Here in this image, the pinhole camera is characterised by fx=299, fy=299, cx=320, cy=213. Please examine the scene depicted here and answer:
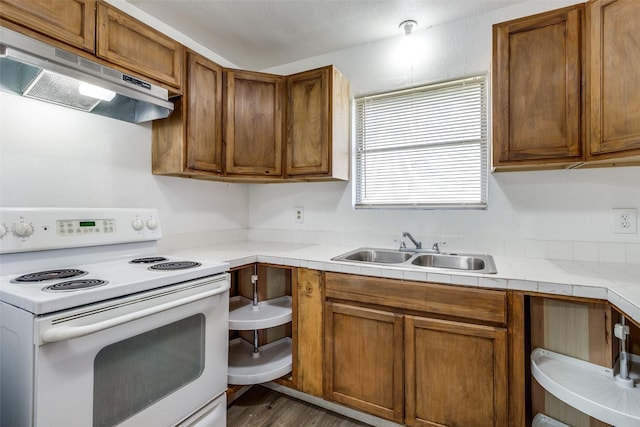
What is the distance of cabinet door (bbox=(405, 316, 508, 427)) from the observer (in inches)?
51.8

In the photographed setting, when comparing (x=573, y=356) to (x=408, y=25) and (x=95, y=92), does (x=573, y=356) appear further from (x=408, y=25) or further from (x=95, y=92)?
(x=95, y=92)

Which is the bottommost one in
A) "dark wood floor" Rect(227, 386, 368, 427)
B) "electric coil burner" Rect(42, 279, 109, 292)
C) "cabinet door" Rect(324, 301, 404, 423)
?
"dark wood floor" Rect(227, 386, 368, 427)

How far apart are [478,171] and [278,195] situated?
1.54 meters

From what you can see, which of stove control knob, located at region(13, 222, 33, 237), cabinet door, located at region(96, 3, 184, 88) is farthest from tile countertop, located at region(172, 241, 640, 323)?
cabinet door, located at region(96, 3, 184, 88)

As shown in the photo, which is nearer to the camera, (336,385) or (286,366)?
(336,385)

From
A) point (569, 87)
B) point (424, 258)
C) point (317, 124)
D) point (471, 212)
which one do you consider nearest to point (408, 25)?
point (317, 124)

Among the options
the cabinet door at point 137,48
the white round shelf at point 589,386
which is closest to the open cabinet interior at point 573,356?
the white round shelf at point 589,386

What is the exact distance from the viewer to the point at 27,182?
139 cm

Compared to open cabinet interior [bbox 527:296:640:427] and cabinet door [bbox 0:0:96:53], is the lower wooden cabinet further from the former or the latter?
cabinet door [bbox 0:0:96:53]

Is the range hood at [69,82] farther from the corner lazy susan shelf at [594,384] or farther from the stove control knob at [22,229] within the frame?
the corner lazy susan shelf at [594,384]

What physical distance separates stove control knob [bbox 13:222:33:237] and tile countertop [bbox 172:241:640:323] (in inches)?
30.2

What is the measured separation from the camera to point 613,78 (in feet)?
4.10

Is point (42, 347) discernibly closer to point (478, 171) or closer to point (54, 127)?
point (54, 127)

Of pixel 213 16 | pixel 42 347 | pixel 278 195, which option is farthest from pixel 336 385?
pixel 213 16
